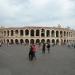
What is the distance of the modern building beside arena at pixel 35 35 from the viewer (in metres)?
90.6

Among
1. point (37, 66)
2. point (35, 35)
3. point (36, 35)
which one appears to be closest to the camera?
point (37, 66)

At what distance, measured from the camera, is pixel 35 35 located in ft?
299

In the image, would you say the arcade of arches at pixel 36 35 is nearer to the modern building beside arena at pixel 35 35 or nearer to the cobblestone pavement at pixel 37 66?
the modern building beside arena at pixel 35 35

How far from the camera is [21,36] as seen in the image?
92625 millimetres

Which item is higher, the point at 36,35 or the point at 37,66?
the point at 37,66

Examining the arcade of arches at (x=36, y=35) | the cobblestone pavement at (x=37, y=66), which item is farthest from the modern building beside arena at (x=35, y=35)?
the cobblestone pavement at (x=37, y=66)

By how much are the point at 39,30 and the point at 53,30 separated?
560 centimetres

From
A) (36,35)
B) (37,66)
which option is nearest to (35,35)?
(36,35)

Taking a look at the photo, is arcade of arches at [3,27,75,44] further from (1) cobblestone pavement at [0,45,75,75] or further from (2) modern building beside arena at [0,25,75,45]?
(1) cobblestone pavement at [0,45,75,75]

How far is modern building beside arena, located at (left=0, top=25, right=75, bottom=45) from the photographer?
9056 cm

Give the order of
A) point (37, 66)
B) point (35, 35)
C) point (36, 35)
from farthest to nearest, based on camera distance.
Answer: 1. point (36, 35)
2. point (35, 35)
3. point (37, 66)

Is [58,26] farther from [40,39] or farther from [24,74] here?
[24,74]

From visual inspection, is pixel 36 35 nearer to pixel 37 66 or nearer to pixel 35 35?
pixel 35 35

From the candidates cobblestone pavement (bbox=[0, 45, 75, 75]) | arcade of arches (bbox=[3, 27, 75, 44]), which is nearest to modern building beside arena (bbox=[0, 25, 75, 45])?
arcade of arches (bbox=[3, 27, 75, 44])
